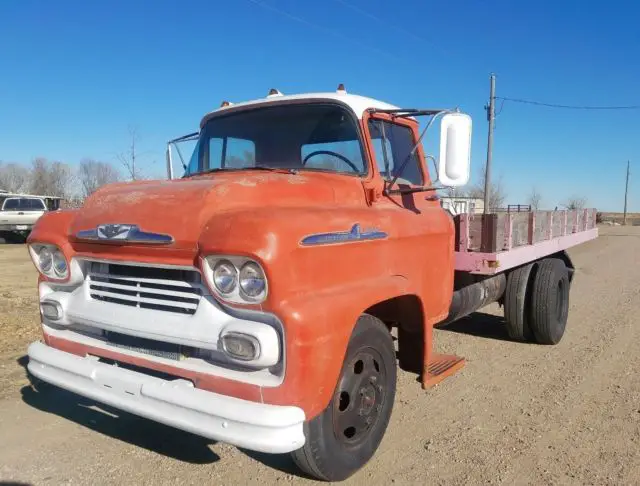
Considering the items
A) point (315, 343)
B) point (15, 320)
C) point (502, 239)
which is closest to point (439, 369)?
point (502, 239)

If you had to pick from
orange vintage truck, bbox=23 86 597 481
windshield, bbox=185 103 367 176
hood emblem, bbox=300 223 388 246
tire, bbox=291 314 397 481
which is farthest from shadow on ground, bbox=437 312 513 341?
hood emblem, bbox=300 223 388 246

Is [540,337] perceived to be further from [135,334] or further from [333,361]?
[135,334]

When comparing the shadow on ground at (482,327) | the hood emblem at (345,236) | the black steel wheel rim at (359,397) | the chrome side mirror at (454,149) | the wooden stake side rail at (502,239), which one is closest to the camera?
the hood emblem at (345,236)

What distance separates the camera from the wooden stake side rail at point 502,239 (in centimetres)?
466

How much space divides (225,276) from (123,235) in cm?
67

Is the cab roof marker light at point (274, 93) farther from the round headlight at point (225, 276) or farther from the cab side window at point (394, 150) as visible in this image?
the round headlight at point (225, 276)

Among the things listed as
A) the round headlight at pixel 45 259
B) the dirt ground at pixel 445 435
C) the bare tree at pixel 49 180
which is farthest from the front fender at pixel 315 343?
the bare tree at pixel 49 180

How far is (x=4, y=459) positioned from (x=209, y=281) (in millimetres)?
1976

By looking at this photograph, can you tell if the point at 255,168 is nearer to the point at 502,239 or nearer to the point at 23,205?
the point at 502,239

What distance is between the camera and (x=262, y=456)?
3375mm

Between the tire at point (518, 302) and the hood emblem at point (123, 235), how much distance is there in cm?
441

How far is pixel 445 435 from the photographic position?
374cm

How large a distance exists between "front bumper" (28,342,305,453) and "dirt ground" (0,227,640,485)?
635mm

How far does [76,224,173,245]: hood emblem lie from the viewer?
269 centimetres
